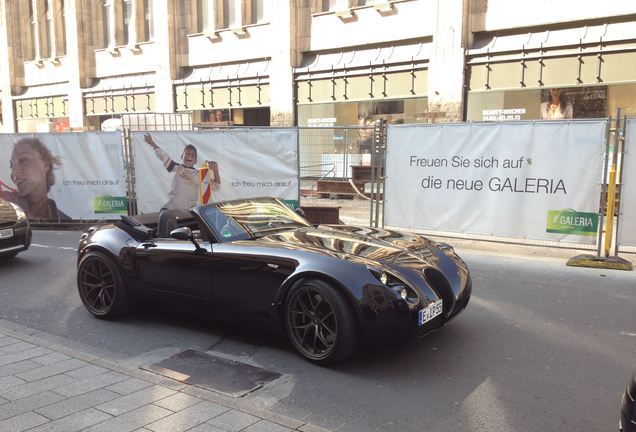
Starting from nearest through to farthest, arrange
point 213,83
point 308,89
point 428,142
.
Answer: point 428,142 → point 308,89 → point 213,83

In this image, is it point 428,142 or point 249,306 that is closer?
point 249,306

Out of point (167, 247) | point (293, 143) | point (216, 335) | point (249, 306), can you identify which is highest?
point (293, 143)

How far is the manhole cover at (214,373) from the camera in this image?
3.98m

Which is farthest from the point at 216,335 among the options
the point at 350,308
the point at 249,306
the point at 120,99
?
the point at 120,99

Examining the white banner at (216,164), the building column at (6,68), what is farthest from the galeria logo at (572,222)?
the building column at (6,68)

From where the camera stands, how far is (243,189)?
10961 mm

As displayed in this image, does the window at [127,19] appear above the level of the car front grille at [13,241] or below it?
above

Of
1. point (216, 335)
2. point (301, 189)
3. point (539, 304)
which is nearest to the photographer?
point (216, 335)

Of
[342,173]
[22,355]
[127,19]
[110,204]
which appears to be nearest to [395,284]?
[22,355]

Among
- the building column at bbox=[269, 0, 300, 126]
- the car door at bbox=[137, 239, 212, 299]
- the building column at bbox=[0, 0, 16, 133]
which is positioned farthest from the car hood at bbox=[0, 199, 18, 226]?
the building column at bbox=[0, 0, 16, 133]

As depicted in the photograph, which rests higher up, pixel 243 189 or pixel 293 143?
pixel 293 143

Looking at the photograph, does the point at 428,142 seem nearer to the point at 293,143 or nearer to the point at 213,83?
the point at 293,143

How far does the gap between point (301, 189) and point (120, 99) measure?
68.3 feet

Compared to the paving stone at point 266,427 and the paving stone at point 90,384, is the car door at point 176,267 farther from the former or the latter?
the paving stone at point 266,427
